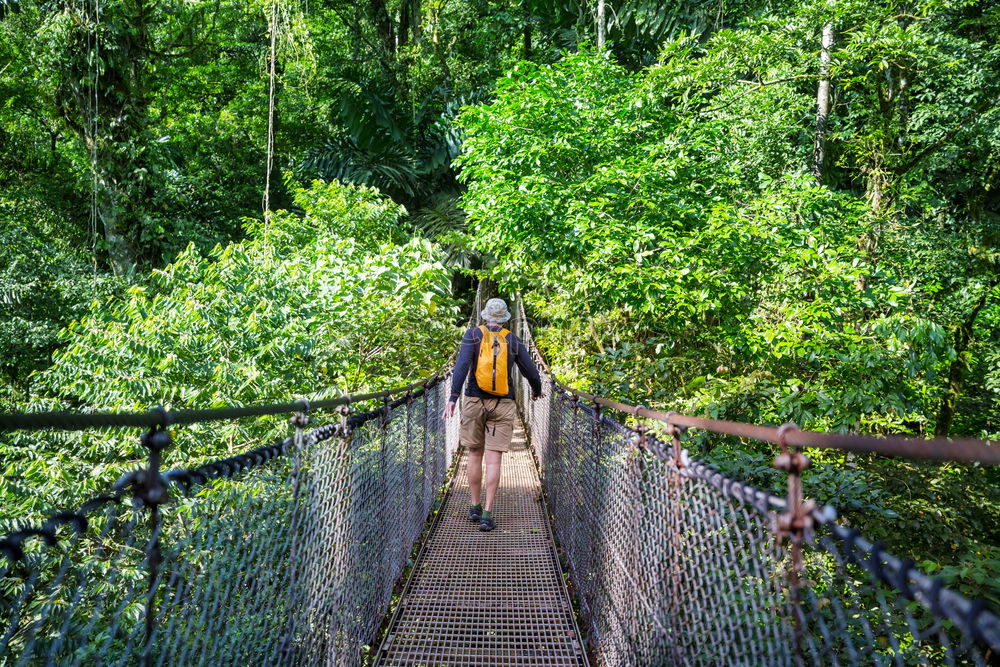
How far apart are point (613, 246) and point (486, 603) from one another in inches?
102

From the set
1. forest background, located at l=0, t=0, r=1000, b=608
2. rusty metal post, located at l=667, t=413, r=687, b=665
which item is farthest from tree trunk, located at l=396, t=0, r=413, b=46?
rusty metal post, located at l=667, t=413, r=687, b=665

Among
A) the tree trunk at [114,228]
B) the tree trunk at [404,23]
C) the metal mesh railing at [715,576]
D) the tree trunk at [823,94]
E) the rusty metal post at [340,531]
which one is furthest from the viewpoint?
the tree trunk at [404,23]

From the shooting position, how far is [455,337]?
20.4 ft

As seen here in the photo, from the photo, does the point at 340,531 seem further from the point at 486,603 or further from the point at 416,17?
the point at 416,17

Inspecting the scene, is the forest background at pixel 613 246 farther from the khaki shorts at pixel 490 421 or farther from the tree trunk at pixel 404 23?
the tree trunk at pixel 404 23

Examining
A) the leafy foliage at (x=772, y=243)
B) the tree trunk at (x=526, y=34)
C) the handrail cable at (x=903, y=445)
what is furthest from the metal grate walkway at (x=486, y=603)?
the tree trunk at (x=526, y=34)

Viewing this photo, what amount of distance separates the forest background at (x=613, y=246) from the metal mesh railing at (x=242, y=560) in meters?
1.08

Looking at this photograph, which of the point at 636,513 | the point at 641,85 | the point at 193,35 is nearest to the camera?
the point at 636,513

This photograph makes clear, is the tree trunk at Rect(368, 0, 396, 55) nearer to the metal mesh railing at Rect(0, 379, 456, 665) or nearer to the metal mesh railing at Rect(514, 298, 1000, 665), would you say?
the metal mesh railing at Rect(0, 379, 456, 665)

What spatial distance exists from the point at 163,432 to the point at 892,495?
333cm

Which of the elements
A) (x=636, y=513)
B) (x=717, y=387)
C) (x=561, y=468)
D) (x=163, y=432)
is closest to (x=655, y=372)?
(x=717, y=387)

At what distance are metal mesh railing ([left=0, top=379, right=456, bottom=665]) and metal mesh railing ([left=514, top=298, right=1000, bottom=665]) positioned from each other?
93 cm

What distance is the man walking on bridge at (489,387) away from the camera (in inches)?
135

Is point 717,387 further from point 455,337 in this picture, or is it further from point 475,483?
point 455,337
